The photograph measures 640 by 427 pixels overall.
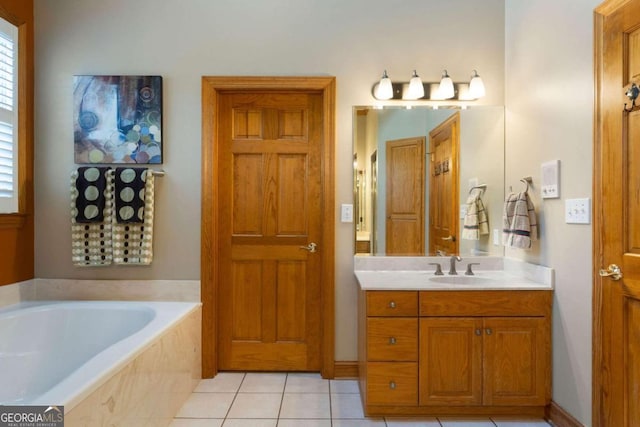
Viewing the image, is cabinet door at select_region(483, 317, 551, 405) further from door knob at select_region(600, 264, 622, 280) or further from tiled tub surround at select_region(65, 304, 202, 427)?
tiled tub surround at select_region(65, 304, 202, 427)

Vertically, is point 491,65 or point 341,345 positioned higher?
point 491,65

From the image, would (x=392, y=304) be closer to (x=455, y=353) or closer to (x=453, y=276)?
(x=455, y=353)

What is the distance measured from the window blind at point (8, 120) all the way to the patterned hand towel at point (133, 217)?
64cm

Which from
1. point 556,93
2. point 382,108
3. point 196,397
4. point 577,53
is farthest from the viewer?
point 382,108

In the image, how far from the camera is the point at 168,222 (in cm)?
256

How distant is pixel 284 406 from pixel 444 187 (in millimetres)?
1774

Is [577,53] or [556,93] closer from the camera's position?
[577,53]

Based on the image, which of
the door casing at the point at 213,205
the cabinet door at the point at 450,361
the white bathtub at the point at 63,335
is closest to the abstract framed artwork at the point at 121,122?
the door casing at the point at 213,205

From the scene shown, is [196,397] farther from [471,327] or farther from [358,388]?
[471,327]

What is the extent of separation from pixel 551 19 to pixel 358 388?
2515mm

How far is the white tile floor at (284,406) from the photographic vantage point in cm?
201

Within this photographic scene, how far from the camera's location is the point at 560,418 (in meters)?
1.94

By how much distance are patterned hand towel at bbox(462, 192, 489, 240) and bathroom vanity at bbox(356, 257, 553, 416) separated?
59 centimetres

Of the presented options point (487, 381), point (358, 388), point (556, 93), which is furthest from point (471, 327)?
point (556, 93)
